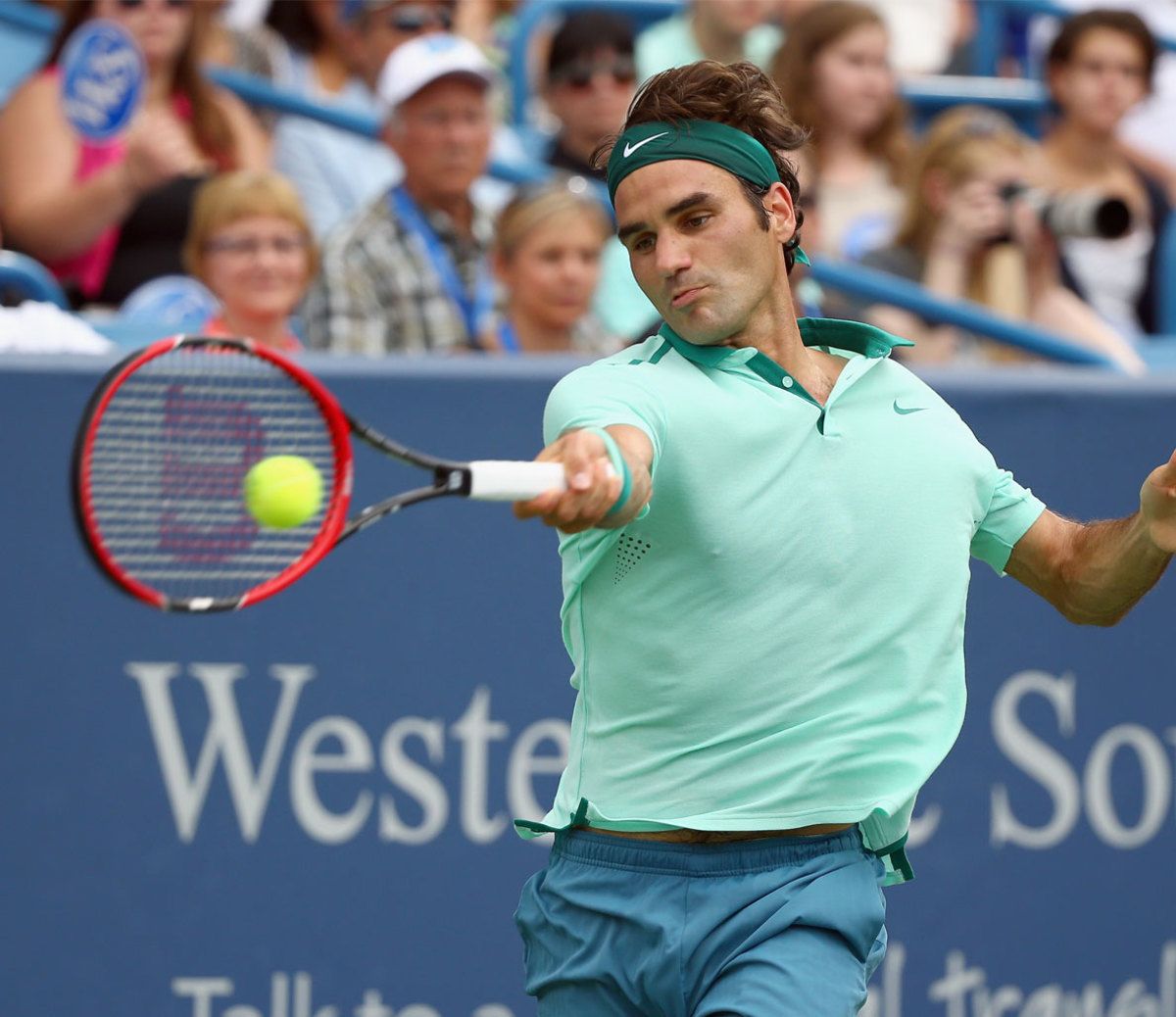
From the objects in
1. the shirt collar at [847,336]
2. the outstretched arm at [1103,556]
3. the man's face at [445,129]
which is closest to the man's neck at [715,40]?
the man's face at [445,129]

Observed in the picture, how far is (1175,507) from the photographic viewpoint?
323 centimetres

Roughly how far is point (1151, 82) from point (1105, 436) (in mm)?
3077

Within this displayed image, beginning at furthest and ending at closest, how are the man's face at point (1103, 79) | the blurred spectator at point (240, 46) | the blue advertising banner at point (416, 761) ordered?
1. the man's face at point (1103, 79)
2. the blurred spectator at point (240, 46)
3. the blue advertising banner at point (416, 761)

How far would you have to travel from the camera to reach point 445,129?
20.6ft

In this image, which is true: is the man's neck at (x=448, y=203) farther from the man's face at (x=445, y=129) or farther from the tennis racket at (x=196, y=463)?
the tennis racket at (x=196, y=463)

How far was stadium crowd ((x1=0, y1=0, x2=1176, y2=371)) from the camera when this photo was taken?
227 inches

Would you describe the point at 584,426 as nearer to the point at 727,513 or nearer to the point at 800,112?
the point at 727,513

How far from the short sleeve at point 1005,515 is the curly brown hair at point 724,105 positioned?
0.58 metres

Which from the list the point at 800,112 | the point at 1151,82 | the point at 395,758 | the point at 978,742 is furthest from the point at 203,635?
the point at 1151,82

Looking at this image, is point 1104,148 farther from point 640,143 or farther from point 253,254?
point 640,143

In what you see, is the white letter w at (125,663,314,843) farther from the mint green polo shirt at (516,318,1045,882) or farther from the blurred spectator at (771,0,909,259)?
the blurred spectator at (771,0,909,259)

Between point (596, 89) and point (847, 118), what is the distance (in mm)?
969

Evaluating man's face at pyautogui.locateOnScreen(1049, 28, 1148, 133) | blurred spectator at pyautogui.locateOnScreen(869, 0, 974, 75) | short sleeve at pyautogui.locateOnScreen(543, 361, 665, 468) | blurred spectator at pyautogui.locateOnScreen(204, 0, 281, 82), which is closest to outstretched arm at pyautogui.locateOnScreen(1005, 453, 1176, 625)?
short sleeve at pyautogui.locateOnScreen(543, 361, 665, 468)

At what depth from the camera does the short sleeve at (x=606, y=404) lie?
2.85 metres
